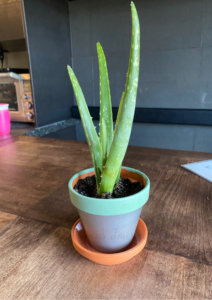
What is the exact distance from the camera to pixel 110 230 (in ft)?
0.93

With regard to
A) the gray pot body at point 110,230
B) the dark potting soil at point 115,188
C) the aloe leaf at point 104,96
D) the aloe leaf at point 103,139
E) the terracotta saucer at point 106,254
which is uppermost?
the aloe leaf at point 104,96

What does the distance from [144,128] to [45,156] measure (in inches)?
55.9

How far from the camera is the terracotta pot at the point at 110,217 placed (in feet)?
0.86

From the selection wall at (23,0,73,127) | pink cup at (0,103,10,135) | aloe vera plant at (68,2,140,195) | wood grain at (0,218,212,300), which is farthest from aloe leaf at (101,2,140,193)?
wall at (23,0,73,127)

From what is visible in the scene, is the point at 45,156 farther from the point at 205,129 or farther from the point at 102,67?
the point at 205,129

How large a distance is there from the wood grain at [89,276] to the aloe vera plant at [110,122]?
0.37 feet

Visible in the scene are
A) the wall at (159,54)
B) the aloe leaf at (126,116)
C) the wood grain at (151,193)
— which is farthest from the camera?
the wall at (159,54)

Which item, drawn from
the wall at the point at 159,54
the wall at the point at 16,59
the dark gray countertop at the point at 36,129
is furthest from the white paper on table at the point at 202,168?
the wall at the point at 16,59

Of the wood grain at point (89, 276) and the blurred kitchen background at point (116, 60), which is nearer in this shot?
the wood grain at point (89, 276)

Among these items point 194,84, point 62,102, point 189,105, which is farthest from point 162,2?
point 62,102

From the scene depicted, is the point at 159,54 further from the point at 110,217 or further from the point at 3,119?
the point at 110,217

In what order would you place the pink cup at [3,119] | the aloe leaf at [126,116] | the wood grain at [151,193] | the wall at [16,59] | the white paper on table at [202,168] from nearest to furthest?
the aloe leaf at [126,116] → the wood grain at [151,193] → the white paper on table at [202,168] → the pink cup at [3,119] → the wall at [16,59]

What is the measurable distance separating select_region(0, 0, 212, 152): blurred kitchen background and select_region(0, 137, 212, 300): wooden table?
4.12ft

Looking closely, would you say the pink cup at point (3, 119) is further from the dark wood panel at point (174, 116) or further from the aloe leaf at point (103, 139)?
the aloe leaf at point (103, 139)
